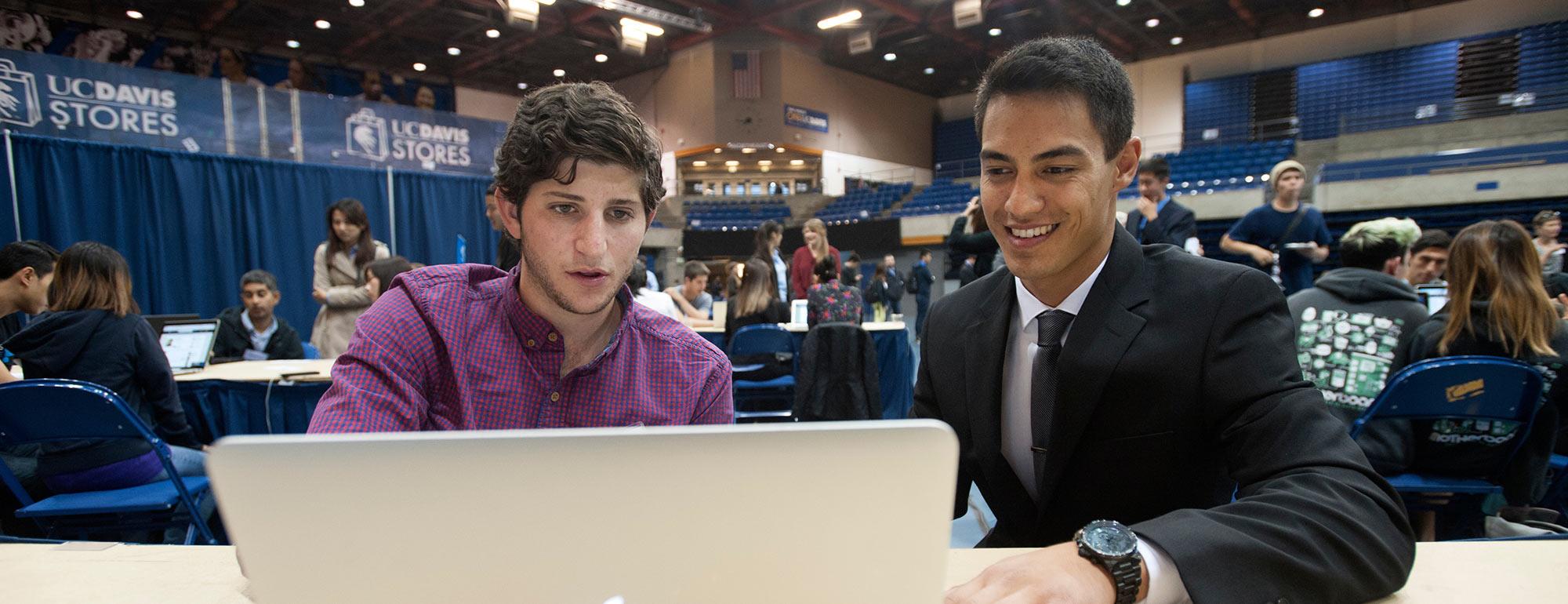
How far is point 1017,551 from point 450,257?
321 inches

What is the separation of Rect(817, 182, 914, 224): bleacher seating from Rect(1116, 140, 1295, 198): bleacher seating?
5.36 meters

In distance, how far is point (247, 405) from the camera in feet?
10.2

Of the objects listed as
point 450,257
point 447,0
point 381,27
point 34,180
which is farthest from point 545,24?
point 34,180

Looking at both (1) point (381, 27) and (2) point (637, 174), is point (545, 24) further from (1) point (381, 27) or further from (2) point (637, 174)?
(2) point (637, 174)

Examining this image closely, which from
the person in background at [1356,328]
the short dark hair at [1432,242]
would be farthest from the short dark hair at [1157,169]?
the person in background at [1356,328]

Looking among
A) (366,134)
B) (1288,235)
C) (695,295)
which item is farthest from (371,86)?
(1288,235)

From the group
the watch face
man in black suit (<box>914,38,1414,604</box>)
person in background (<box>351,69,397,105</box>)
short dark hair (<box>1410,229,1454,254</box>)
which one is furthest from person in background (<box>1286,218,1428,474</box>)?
person in background (<box>351,69,397,105</box>)

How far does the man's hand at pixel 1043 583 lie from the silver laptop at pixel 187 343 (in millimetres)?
3993

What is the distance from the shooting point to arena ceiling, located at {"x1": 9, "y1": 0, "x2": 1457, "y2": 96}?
1204 centimetres

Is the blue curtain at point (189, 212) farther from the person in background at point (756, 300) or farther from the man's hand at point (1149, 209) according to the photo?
the man's hand at point (1149, 209)

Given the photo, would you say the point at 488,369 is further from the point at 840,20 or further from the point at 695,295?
the point at 840,20

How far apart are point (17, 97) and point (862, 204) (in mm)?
13657

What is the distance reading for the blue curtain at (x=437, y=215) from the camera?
732cm

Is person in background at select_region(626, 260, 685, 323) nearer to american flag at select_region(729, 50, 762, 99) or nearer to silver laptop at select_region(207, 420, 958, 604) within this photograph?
silver laptop at select_region(207, 420, 958, 604)
